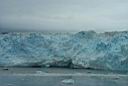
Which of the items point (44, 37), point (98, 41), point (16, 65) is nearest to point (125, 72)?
point (98, 41)

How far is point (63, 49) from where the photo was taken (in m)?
15.5

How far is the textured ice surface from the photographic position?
1448cm

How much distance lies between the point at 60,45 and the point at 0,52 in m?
3.02

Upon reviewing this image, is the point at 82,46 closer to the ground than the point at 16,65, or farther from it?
farther from it

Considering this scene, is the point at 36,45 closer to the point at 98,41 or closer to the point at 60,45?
the point at 60,45

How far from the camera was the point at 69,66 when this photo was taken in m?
16.2

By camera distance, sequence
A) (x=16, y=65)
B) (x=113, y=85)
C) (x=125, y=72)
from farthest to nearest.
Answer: (x=16, y=65)
(x=125, y=72)
(x=113, y=85)

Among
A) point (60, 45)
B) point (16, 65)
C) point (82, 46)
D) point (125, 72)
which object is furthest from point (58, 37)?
point (125, 72)

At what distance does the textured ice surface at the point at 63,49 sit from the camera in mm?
14484

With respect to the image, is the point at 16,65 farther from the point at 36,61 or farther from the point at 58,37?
the point at 58,37

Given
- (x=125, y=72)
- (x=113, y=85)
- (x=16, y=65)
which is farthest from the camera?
(x=16, y=65)

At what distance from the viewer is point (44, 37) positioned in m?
15.3

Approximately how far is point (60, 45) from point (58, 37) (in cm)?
42

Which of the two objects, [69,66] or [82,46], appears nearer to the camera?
[82,46]
